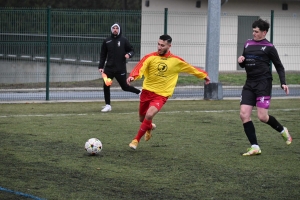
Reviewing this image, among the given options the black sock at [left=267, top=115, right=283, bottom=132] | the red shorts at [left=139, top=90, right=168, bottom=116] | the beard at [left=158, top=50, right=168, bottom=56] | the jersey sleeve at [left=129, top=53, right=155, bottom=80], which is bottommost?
the black sock at [left=267, top=115, right=283, bottom=132]

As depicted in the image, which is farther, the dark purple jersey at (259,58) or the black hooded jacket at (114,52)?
the black hooded jacket at (114,52)

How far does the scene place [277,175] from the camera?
27.8 feet

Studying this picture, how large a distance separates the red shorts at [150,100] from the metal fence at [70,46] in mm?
7848

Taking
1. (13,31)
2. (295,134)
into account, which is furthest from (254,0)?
(295,134)

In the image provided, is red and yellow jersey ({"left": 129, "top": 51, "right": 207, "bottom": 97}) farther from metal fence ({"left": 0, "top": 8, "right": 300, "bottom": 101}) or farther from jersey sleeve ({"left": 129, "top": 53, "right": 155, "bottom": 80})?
metal fence ({"left": 0, "top": 8, "right": 300, "bottom": 101})

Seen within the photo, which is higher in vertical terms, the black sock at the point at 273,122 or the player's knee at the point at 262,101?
the player's knee at the point at 262,101

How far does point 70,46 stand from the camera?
789 inches

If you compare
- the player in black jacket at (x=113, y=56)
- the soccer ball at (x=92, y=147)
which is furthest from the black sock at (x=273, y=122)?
the player in black jacket at (x=113, y=56)

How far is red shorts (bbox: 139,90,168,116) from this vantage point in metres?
10.5

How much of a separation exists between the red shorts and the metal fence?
785 centimetres

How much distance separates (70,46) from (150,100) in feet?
32.1

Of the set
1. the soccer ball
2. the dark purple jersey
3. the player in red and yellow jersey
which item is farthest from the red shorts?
the dark purple jersey

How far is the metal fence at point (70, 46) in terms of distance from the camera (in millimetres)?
18781

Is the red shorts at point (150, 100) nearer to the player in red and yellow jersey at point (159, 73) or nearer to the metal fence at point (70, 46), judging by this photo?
the player in red and yellow jersey at point (159, 73)
